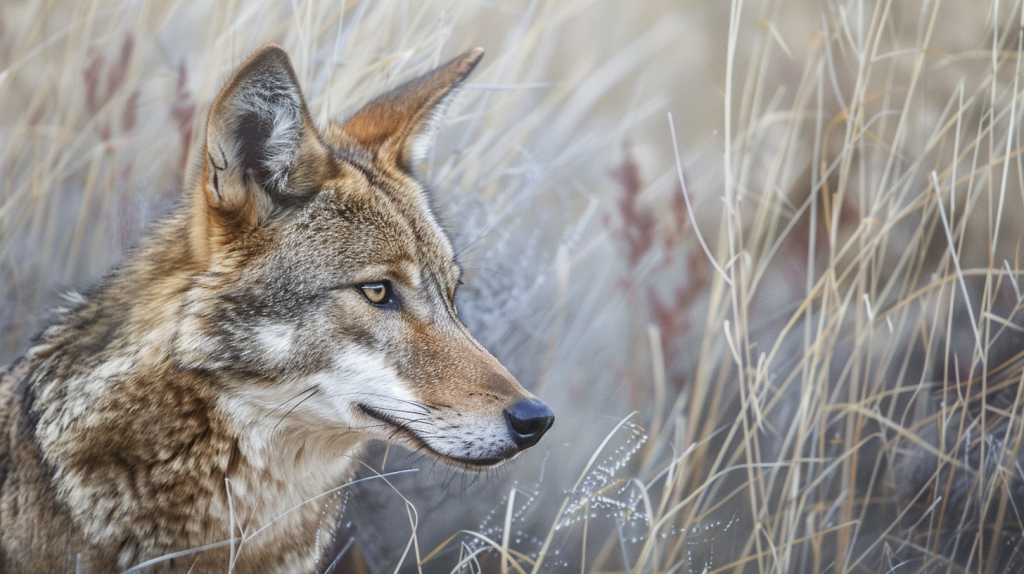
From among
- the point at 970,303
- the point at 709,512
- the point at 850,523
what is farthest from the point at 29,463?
the point at 970,303

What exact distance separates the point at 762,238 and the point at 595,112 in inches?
38.4

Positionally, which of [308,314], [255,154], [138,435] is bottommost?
[138,435]

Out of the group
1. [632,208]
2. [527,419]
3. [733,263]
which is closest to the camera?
[527,419]

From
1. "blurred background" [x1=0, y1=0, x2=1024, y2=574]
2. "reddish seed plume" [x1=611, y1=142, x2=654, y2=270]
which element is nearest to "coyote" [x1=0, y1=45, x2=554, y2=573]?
"blurred background" [x1=0, y1=0, x2=1024, y2=574]

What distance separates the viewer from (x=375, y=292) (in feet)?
6.84

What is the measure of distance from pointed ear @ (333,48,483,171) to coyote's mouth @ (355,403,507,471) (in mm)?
918

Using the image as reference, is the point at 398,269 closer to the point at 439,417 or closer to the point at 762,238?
the point at 439,417

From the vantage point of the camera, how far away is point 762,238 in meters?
3.21

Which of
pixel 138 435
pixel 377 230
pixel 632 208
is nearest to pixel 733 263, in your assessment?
pixel 632 208

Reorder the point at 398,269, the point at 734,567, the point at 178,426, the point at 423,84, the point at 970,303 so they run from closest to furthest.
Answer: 1. the point at 178,426
2. the point at 398,269
3. the point at 423,84
4. the point at 734,567
5. the point at 970,303

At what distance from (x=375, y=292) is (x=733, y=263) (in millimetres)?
1745

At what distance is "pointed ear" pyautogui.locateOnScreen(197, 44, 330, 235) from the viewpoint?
6.06 ft

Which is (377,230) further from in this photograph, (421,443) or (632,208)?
(632,208)

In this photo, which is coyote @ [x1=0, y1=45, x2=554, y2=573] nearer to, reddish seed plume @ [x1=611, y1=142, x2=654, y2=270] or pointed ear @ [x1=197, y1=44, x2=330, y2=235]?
pointed ear @ [x1=197, y1=44, x2=330, y2=235]
